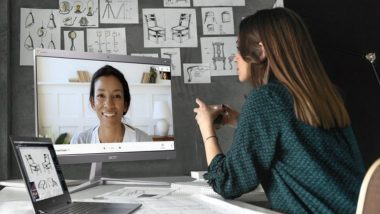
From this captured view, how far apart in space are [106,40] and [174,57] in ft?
1.06

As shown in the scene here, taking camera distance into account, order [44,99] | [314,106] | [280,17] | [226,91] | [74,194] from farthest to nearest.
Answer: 1. [226,91]
2. [44,99]
3. [74,194]
4. [280,17]
5. [314,106]

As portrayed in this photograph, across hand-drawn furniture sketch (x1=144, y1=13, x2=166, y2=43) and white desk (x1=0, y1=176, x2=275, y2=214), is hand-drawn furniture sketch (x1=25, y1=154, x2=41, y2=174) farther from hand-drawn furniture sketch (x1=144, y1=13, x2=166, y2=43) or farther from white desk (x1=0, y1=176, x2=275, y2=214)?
hand-drawn furniture sketch (x1=144, y1=13, x2=166, y2=43)

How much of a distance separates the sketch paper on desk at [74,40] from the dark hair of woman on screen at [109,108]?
37 cm

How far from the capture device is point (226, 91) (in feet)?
6.23


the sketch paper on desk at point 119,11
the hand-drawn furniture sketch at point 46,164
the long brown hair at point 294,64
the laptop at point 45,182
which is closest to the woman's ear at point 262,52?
the long brown hair at point 294,64

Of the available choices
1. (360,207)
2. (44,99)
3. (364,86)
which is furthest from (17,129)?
(364,86)

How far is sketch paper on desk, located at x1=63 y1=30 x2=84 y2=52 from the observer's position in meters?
1.76

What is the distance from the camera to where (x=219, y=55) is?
1897 millimetres

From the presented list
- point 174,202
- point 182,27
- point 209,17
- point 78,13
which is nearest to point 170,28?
point 182,27

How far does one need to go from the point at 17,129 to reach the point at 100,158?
0.50 meters

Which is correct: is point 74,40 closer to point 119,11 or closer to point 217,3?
point 119,11

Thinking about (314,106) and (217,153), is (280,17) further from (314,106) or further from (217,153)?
(217,153)

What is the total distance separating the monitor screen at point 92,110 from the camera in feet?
4.45

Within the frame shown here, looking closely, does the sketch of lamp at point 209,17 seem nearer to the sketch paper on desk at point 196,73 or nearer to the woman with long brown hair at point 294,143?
the sketch paper on desk at point 196,73
